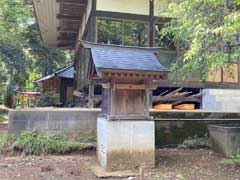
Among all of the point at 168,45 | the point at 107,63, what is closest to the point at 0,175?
the point at 107,63

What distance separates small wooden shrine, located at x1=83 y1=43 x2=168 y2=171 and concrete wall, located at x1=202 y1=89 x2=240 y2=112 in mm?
4439

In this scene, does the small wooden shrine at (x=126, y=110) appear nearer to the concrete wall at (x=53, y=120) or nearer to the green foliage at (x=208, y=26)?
the green foliage at (x=208, y=26)

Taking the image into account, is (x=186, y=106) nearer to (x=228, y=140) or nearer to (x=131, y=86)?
(x=228, y=140)

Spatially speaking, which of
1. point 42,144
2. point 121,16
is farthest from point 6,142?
point 121,16

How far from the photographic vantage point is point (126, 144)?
19.3ft

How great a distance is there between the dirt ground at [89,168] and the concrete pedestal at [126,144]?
33 cm

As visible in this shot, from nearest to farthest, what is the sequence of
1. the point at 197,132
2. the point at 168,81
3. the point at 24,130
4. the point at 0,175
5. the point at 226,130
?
the point at 0,175 → the point at 226,130 → the point at 24,130 → the point at 197,132 → the point at 168,81

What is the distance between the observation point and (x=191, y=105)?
32.9 ft

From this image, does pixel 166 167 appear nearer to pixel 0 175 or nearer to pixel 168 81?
pixel 0 175

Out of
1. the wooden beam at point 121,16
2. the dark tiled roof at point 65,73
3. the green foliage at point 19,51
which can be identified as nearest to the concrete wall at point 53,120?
the wooden beam at point 121,16

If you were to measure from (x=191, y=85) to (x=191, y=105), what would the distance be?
699 mm

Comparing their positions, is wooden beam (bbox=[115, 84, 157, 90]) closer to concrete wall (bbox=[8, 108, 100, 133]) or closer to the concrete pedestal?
the concrete pedestal

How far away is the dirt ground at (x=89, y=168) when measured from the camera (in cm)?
522

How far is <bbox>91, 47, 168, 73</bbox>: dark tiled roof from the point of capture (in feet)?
18.6
